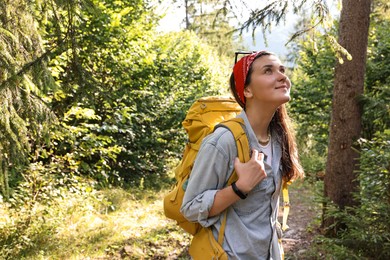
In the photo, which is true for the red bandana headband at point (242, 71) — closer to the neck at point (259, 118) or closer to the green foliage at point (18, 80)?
the neck at point (259, 118)

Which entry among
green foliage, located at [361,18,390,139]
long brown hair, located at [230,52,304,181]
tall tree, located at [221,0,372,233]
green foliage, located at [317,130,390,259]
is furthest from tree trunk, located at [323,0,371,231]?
long brown hair, located at [230,52,304,181]

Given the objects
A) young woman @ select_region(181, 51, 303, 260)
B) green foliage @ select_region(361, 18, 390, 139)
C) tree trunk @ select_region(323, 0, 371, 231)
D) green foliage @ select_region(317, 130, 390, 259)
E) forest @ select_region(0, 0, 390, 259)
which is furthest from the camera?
green foliage @ select_region(361, 18, 390, 139)

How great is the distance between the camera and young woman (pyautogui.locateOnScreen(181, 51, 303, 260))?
1.89 metres

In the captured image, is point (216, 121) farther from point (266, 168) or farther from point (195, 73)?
point (195, 73)

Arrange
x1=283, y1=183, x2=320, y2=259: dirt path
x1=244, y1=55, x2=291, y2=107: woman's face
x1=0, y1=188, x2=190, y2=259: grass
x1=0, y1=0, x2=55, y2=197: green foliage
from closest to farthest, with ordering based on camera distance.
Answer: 1. x1=244, y1=55, x2=291, y2=107: woman's face
2. x1=0, y1=0, x2=55, y2=197: green foliage
3. x1=0, y1=188, x2=190, y2=259: grass
4. x1=283, y1=183, x2=320, y2=259: dirt path

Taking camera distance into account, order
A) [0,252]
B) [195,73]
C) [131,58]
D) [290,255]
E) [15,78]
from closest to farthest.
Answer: [15,78] → [0,252] → [290,255] → [131,58] → [195,73]

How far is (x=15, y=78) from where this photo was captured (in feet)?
11.1

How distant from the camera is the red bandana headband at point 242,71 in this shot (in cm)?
219

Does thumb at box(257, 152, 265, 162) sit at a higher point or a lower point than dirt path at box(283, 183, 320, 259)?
higher

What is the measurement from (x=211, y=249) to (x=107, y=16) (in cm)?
762

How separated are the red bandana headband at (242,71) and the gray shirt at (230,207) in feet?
0.88

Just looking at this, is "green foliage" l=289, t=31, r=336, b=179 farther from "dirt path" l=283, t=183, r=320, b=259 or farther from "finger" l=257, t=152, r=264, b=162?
"finger" l=257, t=152, r=264, b=162

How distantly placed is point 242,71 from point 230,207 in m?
0.76

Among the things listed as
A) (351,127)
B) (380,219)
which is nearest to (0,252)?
(380,219)
